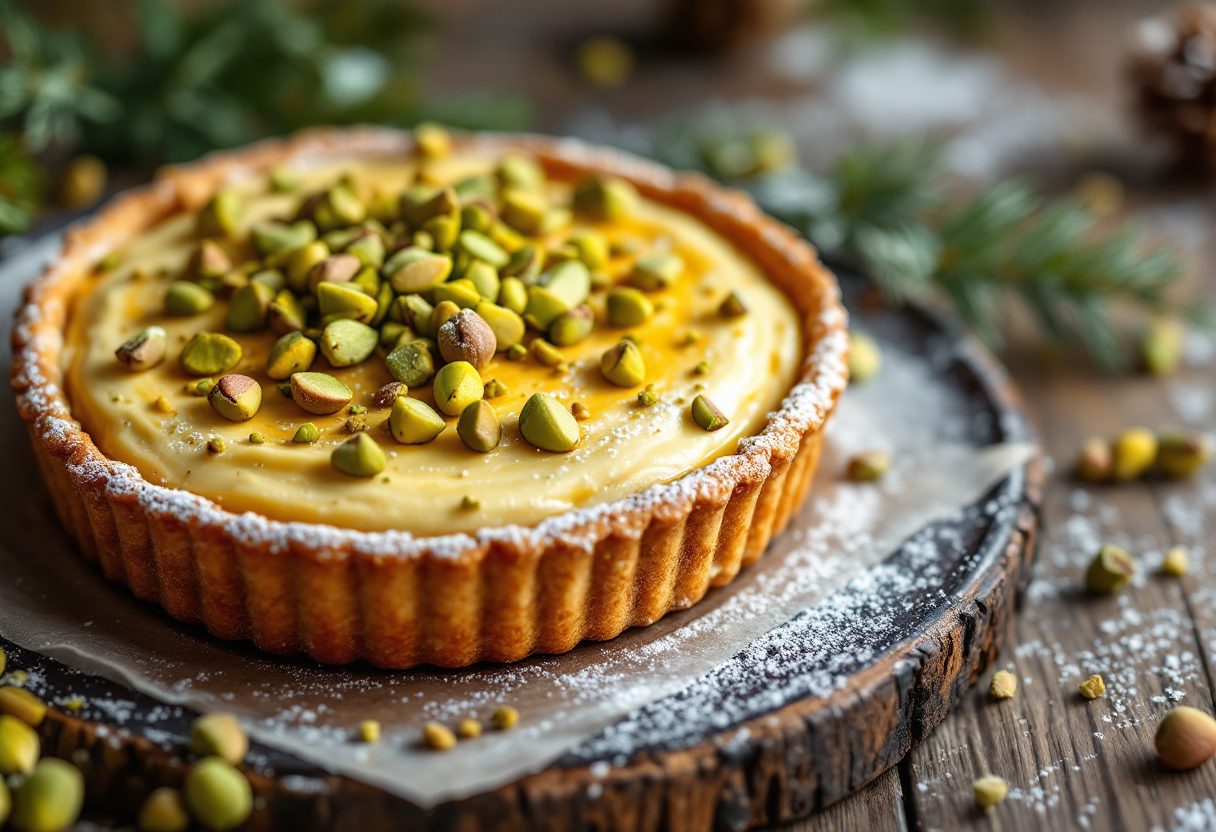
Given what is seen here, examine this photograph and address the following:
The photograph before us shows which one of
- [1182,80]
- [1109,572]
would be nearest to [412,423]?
[1109,572]

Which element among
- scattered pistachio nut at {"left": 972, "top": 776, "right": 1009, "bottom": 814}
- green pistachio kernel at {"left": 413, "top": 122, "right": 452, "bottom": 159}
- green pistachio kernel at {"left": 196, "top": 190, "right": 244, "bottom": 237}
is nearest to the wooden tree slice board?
scattered pistachio nut at {"left": 972, "top": 776, "right": 1009, "bottom": 814}

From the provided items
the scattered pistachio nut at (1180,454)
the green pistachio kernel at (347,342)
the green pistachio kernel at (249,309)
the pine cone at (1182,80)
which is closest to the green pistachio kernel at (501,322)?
the green pistachio kernel at (347,342)

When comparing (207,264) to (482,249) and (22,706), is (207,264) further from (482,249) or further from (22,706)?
(22,706)

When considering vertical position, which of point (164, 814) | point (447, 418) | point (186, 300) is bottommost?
point (164, 814)

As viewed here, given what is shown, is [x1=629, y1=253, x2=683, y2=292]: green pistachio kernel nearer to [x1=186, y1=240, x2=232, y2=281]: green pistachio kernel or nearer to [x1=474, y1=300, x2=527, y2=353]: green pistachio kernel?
[x1=474, y1=300, x2=527, y2=353]: green pistachio kernel

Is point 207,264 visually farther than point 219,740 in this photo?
Yes

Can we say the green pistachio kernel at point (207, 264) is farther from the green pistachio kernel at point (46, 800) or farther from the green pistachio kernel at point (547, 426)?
the green pistachio kernel at point (46, 800)

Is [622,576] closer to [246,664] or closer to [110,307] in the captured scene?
[246,664]
